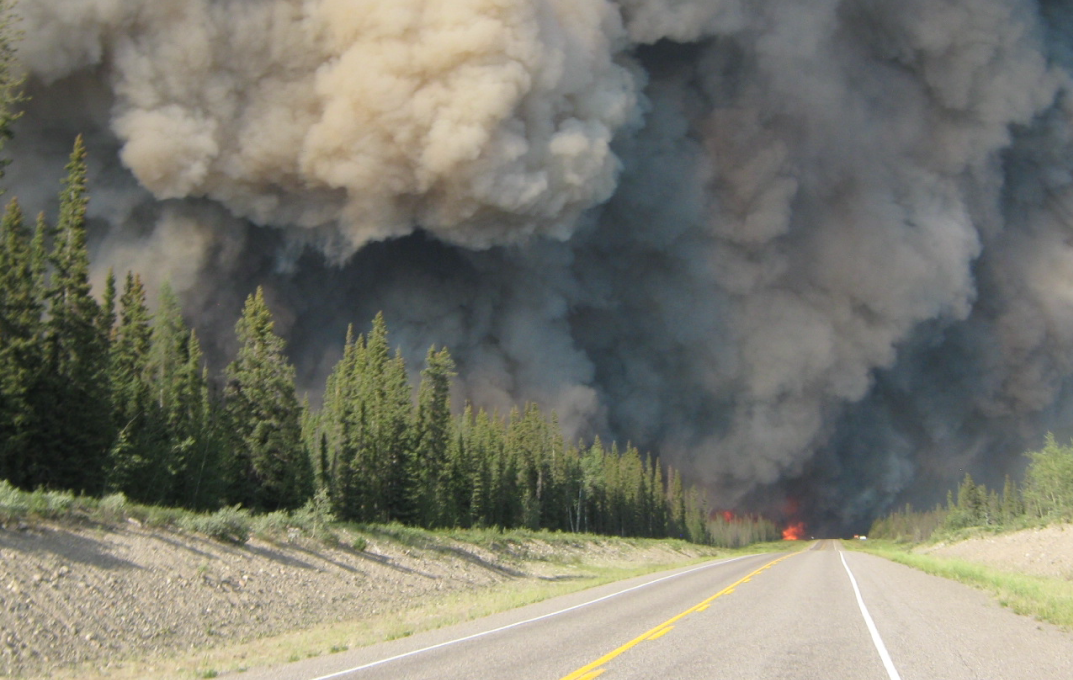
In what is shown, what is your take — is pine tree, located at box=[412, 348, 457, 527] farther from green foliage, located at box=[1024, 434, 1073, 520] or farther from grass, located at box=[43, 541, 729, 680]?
green foliage, located at box=[1024, 434, 1073, 520]

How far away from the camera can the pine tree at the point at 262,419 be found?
3947 cm

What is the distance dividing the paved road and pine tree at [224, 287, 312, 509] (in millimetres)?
22737

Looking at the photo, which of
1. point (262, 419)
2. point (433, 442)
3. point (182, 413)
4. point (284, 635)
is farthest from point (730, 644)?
point (433, 442)

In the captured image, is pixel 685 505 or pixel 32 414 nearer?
pixel 32 414

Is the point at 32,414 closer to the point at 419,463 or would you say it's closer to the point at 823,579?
the point at 823,579

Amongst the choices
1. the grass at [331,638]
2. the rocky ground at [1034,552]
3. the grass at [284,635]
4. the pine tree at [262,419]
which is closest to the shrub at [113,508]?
the grass at [284,635]

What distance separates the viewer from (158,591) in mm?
16859

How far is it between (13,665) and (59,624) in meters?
1.66

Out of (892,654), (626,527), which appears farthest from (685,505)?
(892,654)

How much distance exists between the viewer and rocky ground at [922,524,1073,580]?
114 ft

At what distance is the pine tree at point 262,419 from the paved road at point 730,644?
22.7 m

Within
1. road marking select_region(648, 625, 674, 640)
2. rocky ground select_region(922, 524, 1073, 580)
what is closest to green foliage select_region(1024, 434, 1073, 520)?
rocky ground select_region(922, 524, 1073, 580)

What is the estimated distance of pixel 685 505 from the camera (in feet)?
547

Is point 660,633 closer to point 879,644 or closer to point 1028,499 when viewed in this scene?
point 879,644
